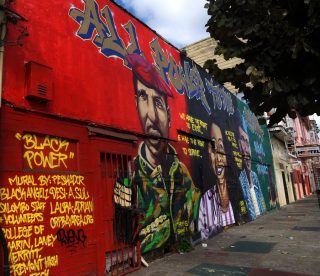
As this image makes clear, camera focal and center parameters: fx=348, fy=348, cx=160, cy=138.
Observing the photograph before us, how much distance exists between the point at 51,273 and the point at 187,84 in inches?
305

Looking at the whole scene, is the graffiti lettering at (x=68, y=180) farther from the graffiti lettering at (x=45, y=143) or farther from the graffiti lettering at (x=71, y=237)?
the graffiti lettering at (x=71, y=237)

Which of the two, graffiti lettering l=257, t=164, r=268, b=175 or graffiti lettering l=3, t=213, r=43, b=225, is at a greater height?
graffiti lettering l=257, t=164, r=268, b=175

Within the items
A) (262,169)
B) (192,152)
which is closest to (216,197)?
(192,152)

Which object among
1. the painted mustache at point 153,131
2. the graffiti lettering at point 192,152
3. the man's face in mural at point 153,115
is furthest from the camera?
the graffiti lettering at point 192,152

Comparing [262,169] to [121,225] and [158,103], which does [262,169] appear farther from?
[121,225]

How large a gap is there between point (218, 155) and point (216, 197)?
1.72 m

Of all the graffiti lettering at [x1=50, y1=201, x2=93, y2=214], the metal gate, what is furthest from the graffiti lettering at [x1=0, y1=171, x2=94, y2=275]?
the metal gate

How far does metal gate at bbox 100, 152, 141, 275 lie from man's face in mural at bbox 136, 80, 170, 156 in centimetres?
120

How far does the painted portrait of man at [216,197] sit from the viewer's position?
36.2 feet

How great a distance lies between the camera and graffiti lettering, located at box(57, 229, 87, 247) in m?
5.68

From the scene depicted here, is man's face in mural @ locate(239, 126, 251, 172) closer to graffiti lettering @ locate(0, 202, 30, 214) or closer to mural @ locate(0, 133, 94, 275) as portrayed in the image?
mural @ locate(0, 133, 94, 275)

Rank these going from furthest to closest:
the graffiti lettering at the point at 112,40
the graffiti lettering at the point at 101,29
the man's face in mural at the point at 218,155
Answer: the man's face in mural at the point at 218,155
the graffiti lettering at the point at 112,40
the graffiti lettering at the point at 101,29

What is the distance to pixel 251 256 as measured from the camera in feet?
26.3

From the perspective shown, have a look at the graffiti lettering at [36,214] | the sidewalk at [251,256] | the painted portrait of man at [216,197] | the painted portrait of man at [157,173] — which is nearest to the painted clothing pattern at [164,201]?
the painted portrait of man at [157,173]
